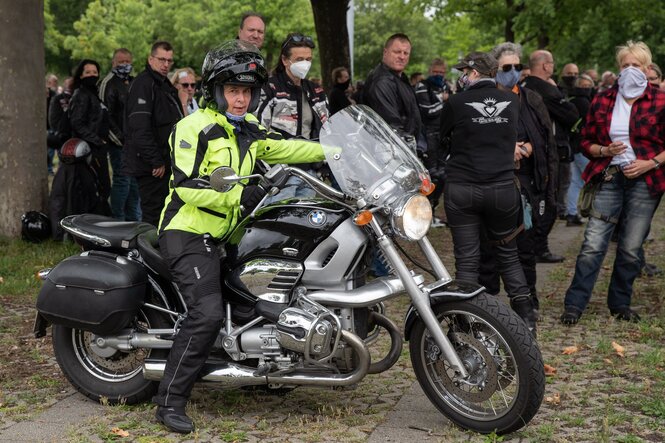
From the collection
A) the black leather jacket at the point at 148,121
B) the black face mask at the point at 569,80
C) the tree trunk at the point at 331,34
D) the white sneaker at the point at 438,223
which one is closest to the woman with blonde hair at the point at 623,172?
the black leather jacket at the point at 148,121

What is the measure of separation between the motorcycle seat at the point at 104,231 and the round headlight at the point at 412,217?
1.61 metres

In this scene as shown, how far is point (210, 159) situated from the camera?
4.86 metres

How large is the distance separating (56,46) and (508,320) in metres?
48.0

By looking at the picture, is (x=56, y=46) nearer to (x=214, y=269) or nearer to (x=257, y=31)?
(x=257, y=31)

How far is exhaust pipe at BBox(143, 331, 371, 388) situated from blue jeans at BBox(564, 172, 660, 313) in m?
3.17

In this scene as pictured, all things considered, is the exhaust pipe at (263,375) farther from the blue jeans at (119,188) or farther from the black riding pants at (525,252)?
the blue jeans at (119,188)

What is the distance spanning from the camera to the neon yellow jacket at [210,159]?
4.79 meters

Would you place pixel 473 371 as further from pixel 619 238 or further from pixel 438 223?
pixel 438 223

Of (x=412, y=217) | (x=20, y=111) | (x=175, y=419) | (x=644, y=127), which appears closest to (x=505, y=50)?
(x=644, y=127)

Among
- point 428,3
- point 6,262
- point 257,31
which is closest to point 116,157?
point 6,262

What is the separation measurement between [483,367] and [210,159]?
5.75 feet

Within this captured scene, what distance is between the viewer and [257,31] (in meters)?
8.27

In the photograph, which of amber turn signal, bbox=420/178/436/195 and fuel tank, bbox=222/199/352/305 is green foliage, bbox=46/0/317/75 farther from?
amber turn signal, bbox=420/178/436/195

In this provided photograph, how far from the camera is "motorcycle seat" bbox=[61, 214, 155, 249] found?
5320 mm
